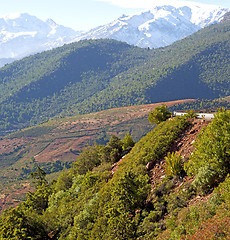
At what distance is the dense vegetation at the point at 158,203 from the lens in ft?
50.4

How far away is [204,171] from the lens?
17594 millimetres

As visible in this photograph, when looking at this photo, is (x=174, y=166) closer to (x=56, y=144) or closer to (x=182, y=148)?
(x=182, y=148)

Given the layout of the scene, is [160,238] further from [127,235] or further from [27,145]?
[27,145]

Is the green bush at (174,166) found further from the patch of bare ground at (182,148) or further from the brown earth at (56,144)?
the brown earth at (56,144)

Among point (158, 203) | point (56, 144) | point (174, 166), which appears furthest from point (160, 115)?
point (56, 144)

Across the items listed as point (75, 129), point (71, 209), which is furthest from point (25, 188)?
point (71, 209)

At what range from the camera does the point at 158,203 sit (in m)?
19.8

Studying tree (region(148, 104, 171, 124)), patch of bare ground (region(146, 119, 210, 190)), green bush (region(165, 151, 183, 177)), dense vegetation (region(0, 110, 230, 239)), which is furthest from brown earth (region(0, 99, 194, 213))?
green bush (region(165, 151, 183, 177))

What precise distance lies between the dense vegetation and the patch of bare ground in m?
0.48

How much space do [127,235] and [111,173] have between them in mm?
13100

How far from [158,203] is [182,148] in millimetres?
6577

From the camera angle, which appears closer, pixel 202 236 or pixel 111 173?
pixel 202 236

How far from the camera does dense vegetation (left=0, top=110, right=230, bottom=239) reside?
605 inches

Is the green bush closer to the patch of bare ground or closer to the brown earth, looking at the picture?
the patch of bare ground
